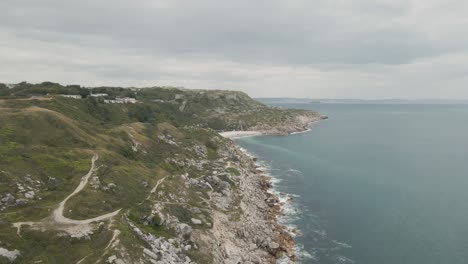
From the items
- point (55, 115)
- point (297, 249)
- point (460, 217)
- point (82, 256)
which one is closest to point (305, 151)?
point (460, 217)

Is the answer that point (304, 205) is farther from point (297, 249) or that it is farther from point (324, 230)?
point (297, 249)

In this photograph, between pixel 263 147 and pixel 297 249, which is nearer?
pixel 297 249

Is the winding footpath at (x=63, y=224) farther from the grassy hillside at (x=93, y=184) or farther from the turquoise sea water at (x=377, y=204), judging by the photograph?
the turquoise sea water at (x=377, y=204)

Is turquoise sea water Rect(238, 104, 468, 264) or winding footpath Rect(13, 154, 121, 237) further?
turquoise sea water Rect(238, 104, 468, 264)

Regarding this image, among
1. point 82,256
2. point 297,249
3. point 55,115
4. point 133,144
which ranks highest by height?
point 55,115

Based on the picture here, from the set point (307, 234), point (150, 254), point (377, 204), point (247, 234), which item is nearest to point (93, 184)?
point (150, 254)

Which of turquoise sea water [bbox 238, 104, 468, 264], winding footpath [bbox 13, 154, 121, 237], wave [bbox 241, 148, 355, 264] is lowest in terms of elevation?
wave [bbox 241, 148, 355, 264]

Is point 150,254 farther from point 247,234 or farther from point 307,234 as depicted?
point 307,234

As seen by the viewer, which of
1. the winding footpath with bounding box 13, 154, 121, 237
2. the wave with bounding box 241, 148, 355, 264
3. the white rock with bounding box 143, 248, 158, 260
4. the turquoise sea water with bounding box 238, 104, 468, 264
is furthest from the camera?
the turquoise sea water with bounding box 238, 104, 468, 264

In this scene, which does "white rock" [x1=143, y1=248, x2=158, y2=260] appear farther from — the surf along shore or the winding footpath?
the surf along shore

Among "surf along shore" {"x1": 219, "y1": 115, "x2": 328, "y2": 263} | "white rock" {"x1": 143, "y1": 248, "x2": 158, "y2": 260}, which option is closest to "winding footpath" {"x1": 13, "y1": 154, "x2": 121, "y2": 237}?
"white rock" {"x1": 143, "y1": 248, "x2": 158, "y2": 260}

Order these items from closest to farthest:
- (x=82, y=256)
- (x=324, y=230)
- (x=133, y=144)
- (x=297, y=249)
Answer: (x=82, y=256), (x=297, y=249), (x=324, y=230), (x=133, y=144)
